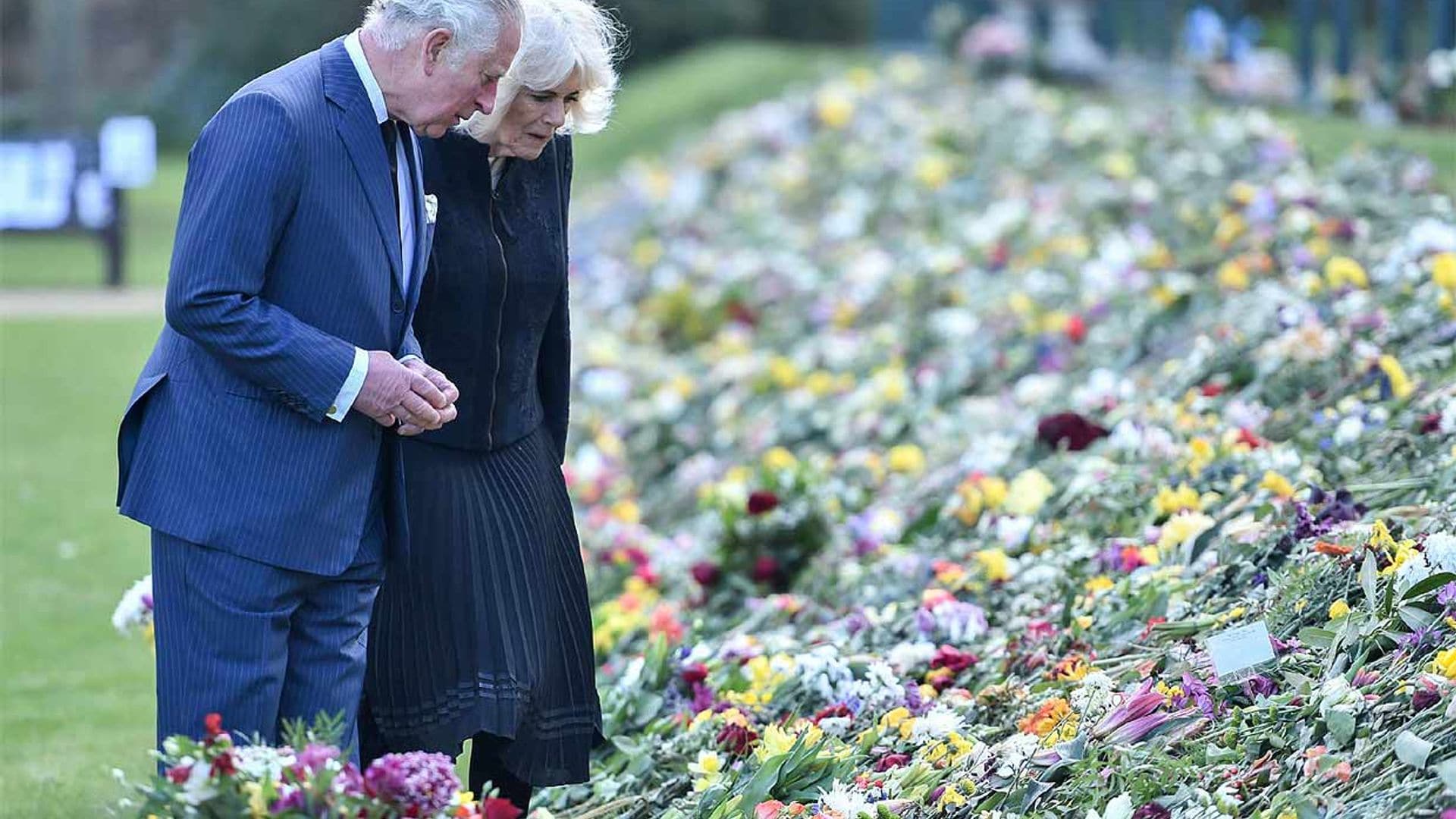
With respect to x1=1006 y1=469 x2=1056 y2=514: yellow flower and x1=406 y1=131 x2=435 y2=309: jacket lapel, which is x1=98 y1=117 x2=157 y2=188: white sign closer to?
x1=1006 y1=469 x2=1056 y2=514: yellow flower

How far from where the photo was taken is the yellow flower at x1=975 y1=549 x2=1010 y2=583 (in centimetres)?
411

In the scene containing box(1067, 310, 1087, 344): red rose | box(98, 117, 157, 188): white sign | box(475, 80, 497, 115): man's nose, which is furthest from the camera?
box(98, 117, 157, 188): white sign

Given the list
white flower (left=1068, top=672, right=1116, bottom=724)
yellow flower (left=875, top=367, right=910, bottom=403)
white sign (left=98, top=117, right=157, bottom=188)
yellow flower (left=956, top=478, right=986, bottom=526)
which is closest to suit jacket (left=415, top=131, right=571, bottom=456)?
white flower (left=1068, top=672, right=1116, bottom=724)

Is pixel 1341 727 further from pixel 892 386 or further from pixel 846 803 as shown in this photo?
pixel 892 386

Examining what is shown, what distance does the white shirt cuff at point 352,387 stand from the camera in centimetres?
269

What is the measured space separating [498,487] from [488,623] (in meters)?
0.24

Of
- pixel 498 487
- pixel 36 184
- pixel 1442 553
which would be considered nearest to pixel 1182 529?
pixel 1442 553

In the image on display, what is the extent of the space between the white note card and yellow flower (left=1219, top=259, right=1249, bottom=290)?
3143 millimetres

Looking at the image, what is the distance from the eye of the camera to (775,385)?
687 centimetres

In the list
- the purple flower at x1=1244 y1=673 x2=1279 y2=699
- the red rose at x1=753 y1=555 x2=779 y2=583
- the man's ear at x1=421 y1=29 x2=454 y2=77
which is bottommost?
the red rose at x1=753 y1=555 x2=779 y2=583

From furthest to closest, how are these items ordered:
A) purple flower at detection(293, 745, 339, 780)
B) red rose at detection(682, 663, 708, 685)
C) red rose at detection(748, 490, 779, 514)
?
red rose at detection(748, 490, 779, 514)
red rose at detection(682, 663, 708, 685)
purple flower at detection(293, 745, 339, 780)

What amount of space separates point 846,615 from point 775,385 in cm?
266

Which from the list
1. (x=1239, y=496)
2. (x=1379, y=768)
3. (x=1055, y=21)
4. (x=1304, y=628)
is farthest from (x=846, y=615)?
(x=1055, y=21)

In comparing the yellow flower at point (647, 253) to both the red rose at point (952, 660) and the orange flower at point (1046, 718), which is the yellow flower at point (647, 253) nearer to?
the red rose at point (952, 660)
